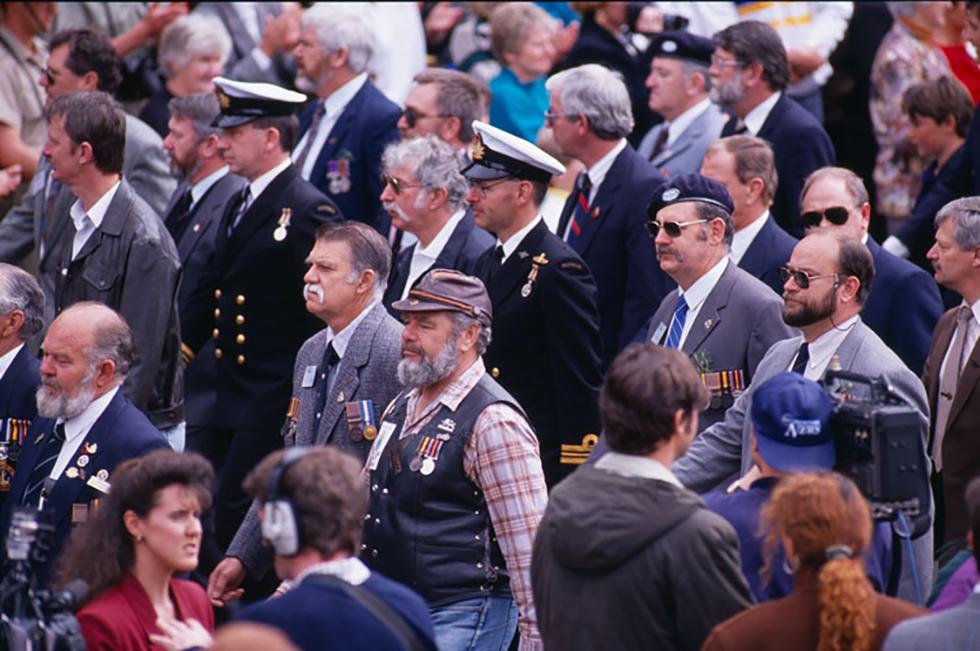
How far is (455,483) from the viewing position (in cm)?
687

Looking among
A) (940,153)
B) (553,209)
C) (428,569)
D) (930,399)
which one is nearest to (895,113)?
(940,153)

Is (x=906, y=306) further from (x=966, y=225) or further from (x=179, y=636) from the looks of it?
(x=179, y=636)

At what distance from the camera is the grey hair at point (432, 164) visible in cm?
899

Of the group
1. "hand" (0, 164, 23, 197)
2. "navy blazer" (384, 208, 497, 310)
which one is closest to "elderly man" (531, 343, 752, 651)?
"navy blazer" (384, 208, 497, 310)

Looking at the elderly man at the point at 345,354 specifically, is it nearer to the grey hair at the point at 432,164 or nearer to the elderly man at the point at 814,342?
the grey hair at the point at 432,164

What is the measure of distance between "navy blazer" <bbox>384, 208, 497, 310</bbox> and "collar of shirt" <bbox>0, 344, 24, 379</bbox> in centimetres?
190

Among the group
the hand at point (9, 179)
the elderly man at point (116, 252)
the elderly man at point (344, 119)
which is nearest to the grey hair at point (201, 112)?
the elderly man at point (344, 119)

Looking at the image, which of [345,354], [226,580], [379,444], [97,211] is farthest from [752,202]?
[226,580]

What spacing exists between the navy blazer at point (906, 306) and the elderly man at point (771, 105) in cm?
143

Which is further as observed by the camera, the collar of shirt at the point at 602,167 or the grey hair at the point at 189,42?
the grey hair at the point at 189,42

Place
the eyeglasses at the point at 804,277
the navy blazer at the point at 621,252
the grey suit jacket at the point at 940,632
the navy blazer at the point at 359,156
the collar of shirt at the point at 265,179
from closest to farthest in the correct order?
the grey suit jacket at the point at 940,632, the eyeglasses at the point at 804,277, the navy blazer at the point at 621,252, the collar of shirt at the point at 265,179, the navy blazer at the point at 359,156

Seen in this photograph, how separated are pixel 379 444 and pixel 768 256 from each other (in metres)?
2.64

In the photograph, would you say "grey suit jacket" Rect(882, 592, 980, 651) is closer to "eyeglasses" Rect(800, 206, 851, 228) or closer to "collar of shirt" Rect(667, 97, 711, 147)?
"eyeglasses" Rect(800, 206, 851, 228)

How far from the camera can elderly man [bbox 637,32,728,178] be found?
1094 centimetres
